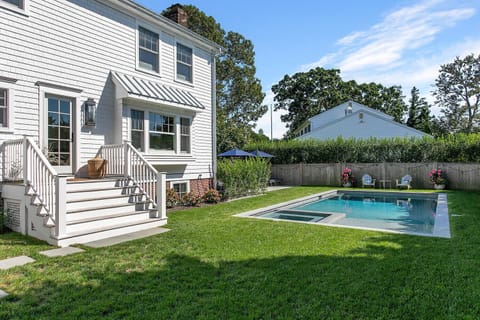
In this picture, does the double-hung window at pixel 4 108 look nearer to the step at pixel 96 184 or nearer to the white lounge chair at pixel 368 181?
the step at pixel 96 184

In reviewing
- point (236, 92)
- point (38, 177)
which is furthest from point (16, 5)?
point (236, 92)

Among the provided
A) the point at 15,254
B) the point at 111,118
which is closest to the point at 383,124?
the point at 111,118

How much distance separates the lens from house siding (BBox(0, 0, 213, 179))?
23.1ft

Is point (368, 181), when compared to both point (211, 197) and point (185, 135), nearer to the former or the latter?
point (211, 197)

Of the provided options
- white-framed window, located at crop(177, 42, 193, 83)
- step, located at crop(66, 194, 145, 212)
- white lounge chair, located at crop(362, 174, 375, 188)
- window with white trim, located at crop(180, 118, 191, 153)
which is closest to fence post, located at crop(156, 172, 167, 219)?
step, located at crop(66, 194, 145, 212)

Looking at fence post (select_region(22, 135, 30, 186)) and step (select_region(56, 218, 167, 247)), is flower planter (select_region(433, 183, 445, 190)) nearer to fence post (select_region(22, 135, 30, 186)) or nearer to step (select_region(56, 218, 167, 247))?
step (select_region(56, 218, 167, 247))

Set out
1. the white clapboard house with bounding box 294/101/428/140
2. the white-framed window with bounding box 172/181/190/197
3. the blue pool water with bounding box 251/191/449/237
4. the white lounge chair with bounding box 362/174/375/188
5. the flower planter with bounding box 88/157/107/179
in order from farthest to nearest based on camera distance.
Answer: the white clapboard house with bounding box 294/101/428/140 < the white lounge chair with bounding box 362/174/375/188 < the white-framed window with bounding box 172/181/190/197 < the blue pool water with bounding box 251/191/449/237 < the flower planter with bounding box 88/157/107/179

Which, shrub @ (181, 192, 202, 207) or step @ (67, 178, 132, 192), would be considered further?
shrub @ (181, 192, 202, 207)

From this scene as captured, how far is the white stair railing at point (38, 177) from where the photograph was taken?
5.79 m

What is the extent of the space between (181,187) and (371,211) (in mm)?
7348

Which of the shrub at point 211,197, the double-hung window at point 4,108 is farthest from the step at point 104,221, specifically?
the shrub at point 211,197

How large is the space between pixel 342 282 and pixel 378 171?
1644cm

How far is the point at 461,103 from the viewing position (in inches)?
1463

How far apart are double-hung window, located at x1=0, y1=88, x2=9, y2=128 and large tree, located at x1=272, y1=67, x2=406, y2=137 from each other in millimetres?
42739
